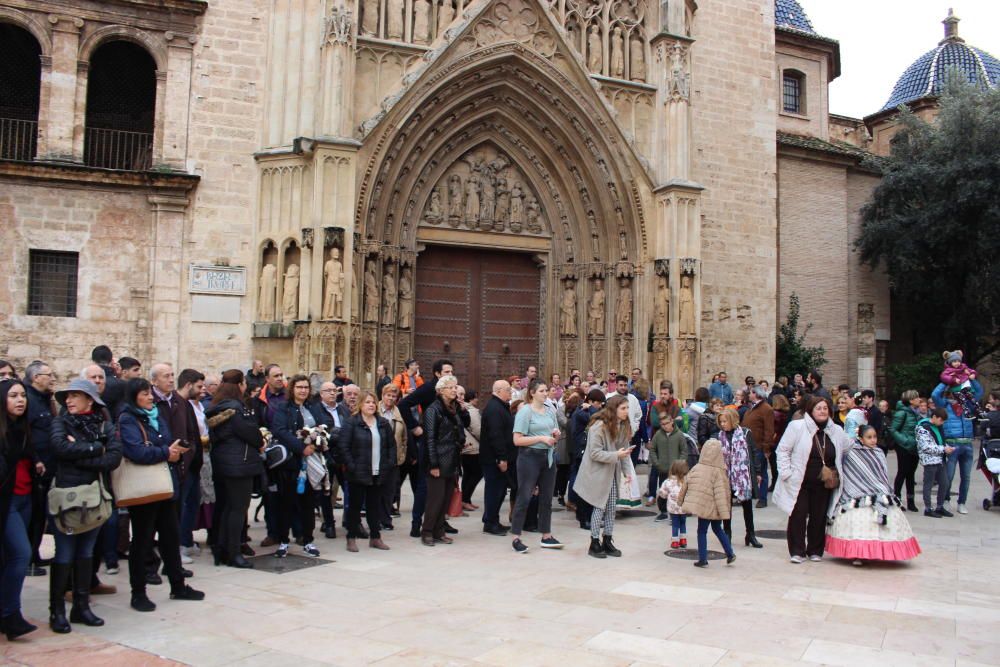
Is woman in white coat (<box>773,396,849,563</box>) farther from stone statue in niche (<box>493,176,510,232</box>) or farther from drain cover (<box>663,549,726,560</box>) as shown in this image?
stone statue in niche (<box>493,176,510,232</box>)

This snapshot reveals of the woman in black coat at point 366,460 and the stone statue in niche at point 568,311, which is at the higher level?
the stone statue in niche at point 568,311

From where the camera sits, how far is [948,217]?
23.1 meters

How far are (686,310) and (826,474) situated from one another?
971cm

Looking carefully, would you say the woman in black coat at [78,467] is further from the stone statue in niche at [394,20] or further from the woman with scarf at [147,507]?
the stone statue in niche at [394,20]

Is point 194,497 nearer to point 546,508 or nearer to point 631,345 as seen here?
point 546,508

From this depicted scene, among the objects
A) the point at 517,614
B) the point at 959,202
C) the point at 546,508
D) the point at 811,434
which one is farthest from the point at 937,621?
the point at 959,202

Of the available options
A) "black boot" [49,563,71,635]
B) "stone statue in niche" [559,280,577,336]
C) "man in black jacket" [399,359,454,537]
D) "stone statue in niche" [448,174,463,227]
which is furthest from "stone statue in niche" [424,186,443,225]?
"black boot" [49,563,71,635]

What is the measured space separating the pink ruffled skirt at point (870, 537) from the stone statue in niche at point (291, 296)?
10.1 meters

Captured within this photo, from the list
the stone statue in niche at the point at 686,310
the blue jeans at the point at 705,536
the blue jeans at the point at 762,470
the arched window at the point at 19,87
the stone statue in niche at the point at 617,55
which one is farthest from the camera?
the stone statue in niche at the point at 617,55

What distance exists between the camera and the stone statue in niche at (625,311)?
1888 cm

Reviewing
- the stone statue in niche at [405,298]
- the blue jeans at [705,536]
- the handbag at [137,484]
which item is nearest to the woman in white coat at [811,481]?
the blue jeans at [705,536]

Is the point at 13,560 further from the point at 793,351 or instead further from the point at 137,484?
the point at 793,351

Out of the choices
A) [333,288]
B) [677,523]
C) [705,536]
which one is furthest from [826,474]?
→ [333,288]

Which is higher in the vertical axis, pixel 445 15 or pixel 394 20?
pixel 445 15
